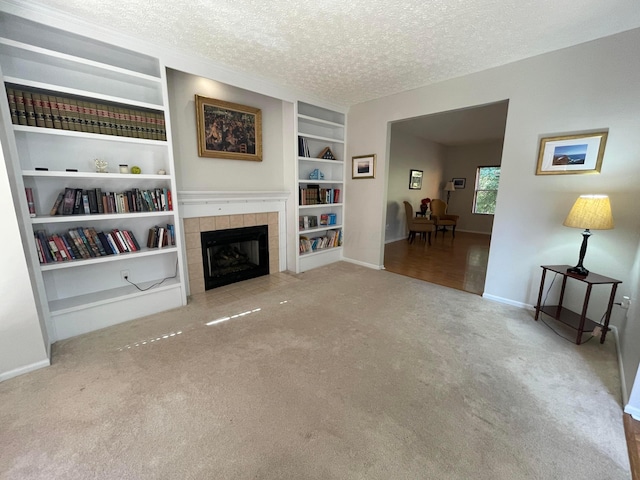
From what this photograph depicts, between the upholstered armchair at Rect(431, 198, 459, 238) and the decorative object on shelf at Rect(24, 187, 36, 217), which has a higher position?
the decorative object on shelf at Rect(24, 187, 36, 217)

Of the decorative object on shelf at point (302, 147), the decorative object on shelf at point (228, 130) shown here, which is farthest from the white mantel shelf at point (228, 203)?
the decorative object on shelf at point (302, 147)

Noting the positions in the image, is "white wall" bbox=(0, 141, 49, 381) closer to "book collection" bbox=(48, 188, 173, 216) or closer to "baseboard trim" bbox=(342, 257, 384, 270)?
"book collection" bbox=(48, 188, 173, 216)

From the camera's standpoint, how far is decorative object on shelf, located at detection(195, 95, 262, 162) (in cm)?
311

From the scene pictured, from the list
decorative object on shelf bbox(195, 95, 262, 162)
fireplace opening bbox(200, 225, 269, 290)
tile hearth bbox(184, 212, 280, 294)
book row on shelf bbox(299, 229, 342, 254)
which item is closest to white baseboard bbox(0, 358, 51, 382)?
tile hearth bbox(184, 212, 280, 294)

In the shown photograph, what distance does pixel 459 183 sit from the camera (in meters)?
8.12

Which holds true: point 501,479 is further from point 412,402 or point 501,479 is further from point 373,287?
point 373,287

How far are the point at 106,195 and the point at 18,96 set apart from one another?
85 cm

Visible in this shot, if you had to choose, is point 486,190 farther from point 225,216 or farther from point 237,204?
point 225,216

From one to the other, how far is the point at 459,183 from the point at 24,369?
9.33 m

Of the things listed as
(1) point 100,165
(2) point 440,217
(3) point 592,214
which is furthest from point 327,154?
(2) point 440,217

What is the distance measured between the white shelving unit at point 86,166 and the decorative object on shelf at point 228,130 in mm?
509

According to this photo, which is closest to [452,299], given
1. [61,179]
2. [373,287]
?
[373,287]

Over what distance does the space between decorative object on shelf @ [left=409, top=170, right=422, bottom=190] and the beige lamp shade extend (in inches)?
197

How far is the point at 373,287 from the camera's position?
351 centimetres
